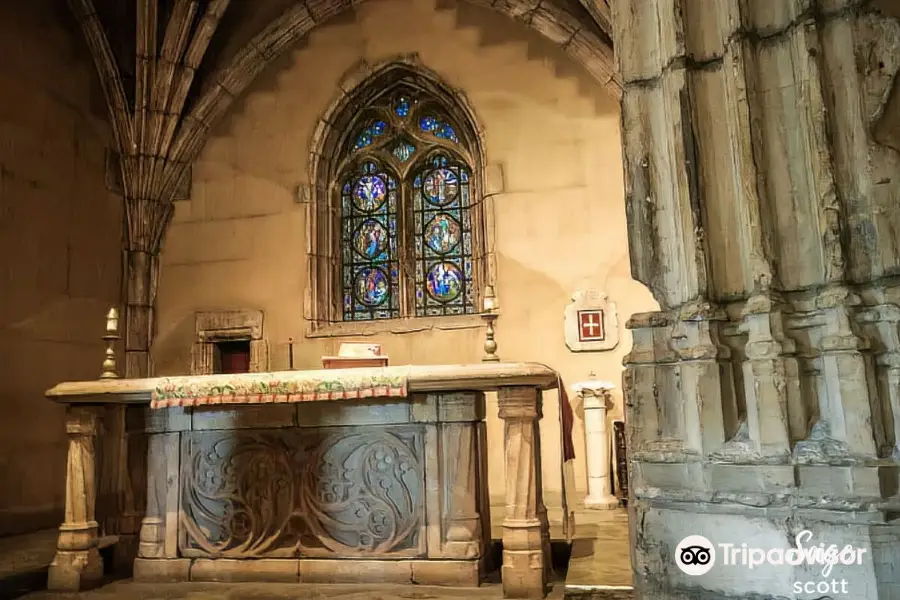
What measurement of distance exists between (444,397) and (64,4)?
6.17m

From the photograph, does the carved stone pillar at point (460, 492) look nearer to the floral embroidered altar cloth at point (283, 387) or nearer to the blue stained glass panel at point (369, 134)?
the floral embroidered altar cloth at point (283, 387)

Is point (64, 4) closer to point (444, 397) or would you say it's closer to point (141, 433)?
point (141, 433)

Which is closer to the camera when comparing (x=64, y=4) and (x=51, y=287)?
(x=51, y=287)

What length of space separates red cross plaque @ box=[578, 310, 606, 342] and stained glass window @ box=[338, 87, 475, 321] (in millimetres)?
1269

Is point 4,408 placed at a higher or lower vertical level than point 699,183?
lower

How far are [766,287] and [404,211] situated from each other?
20.2ft

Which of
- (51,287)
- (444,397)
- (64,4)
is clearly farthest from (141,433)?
(64,4)

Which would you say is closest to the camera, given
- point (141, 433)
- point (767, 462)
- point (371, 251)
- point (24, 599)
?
point (767, 462)

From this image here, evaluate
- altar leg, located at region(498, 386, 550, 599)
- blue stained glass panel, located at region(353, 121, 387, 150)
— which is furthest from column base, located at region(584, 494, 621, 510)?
blue stained glass panel, located at region(353, 121, 387, 150)

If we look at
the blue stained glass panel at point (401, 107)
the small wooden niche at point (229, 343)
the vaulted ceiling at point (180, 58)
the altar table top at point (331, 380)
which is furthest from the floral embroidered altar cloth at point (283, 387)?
the blue stained glass panel at point (401, 107)

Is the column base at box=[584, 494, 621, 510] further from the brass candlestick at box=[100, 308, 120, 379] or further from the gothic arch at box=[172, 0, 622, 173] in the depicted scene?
the gothic arch at box=[172, 0, 622, 173]

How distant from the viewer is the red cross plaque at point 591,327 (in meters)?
7.09

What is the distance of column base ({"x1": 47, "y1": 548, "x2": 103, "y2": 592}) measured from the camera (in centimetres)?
427

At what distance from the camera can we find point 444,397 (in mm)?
4148
